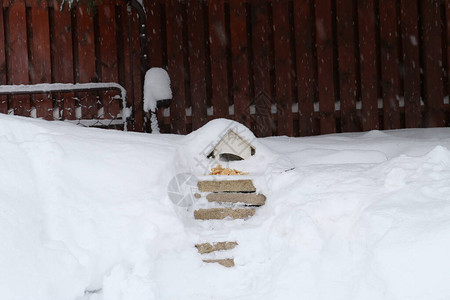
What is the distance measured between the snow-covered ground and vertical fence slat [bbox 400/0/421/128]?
9.33 feet

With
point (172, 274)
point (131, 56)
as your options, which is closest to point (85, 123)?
point (131, 56)

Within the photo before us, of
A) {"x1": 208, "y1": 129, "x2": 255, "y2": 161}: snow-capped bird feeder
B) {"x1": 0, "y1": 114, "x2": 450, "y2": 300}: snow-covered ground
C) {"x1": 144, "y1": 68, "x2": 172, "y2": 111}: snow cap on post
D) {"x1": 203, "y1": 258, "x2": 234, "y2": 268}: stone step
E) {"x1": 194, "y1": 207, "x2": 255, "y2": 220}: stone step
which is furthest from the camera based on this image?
{"x1": 144, "y1": 68, "x2": 172, "y2": 111}: snow cap on post

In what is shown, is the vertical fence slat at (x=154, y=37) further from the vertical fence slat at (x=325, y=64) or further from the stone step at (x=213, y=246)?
the stone step at (x=213, y=246)

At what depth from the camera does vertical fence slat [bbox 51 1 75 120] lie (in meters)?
6.46

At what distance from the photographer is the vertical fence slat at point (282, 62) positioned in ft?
21.2

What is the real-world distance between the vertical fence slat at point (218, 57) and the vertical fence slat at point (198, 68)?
0.12m

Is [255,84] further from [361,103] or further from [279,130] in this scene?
[361,103]

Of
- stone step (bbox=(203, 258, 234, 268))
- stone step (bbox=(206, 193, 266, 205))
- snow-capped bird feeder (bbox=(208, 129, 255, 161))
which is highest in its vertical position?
snow-capped bird feeder (bbox=(208, 129, 255, 161))

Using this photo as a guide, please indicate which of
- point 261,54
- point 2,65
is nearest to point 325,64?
point 261,54

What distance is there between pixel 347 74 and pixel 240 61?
1.40 meters

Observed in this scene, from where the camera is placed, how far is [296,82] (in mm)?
6512

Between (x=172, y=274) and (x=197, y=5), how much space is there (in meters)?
4.26

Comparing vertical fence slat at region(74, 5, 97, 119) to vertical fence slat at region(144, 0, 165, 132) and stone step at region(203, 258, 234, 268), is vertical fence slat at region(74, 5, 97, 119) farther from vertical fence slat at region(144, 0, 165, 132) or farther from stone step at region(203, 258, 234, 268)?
stone step at region(203, 258, 234, 268)

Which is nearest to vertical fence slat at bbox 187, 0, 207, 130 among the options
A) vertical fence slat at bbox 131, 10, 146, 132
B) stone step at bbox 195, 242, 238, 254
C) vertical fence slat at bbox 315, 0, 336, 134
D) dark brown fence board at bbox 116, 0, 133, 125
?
vertical fence slat at bbox 131, 10, 146, 132
